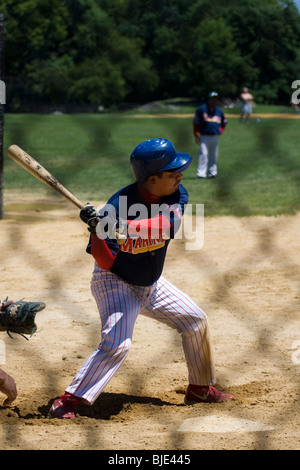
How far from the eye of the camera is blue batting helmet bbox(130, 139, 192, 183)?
224cm

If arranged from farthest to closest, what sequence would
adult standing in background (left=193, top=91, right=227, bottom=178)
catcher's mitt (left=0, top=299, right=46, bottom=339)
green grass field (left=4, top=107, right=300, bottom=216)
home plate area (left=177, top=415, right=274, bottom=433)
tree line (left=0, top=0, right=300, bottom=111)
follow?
1. adult standing in background (left=193, top=91, right=227, bottom=178)
2. green grass field (left=4, top=107, right=300, bottom=216)
3. tree line (left=0, top=0, right=300, bottom=111)
4. home plate area (left=177, top=415, right=274, bottom=433)
5. catcher's mitt (left=0, top=299, right=46, bottom=339)

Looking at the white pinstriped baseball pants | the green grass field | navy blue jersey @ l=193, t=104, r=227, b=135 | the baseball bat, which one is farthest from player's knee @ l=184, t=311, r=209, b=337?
navy blue jersey @ l=193, t=104, r=227, b=135

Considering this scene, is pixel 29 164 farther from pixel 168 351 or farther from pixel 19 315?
pixel 168 351

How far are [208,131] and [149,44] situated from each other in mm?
3912

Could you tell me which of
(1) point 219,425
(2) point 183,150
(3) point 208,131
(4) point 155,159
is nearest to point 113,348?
(1) point 219,425

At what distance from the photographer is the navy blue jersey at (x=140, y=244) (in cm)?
228

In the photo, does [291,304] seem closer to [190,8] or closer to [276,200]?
[190,8]

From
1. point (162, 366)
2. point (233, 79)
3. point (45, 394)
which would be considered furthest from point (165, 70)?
Answer: point (45, 394)

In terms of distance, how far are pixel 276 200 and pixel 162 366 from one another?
163 inches

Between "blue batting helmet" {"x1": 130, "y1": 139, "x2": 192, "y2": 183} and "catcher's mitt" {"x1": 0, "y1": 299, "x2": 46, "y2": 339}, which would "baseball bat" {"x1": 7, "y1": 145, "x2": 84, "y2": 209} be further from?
"catcher's mitt" {"x1": 0, "y1": 299, "x2": 46, "y2": 339}

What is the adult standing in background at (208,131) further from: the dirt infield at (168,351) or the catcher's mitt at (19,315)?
the catcher's mitt at (19,315)

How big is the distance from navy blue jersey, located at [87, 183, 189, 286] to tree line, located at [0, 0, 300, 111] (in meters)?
1.74

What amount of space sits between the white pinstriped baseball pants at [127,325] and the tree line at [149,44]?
1.95 metres

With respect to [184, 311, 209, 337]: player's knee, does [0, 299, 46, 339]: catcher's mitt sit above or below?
above
